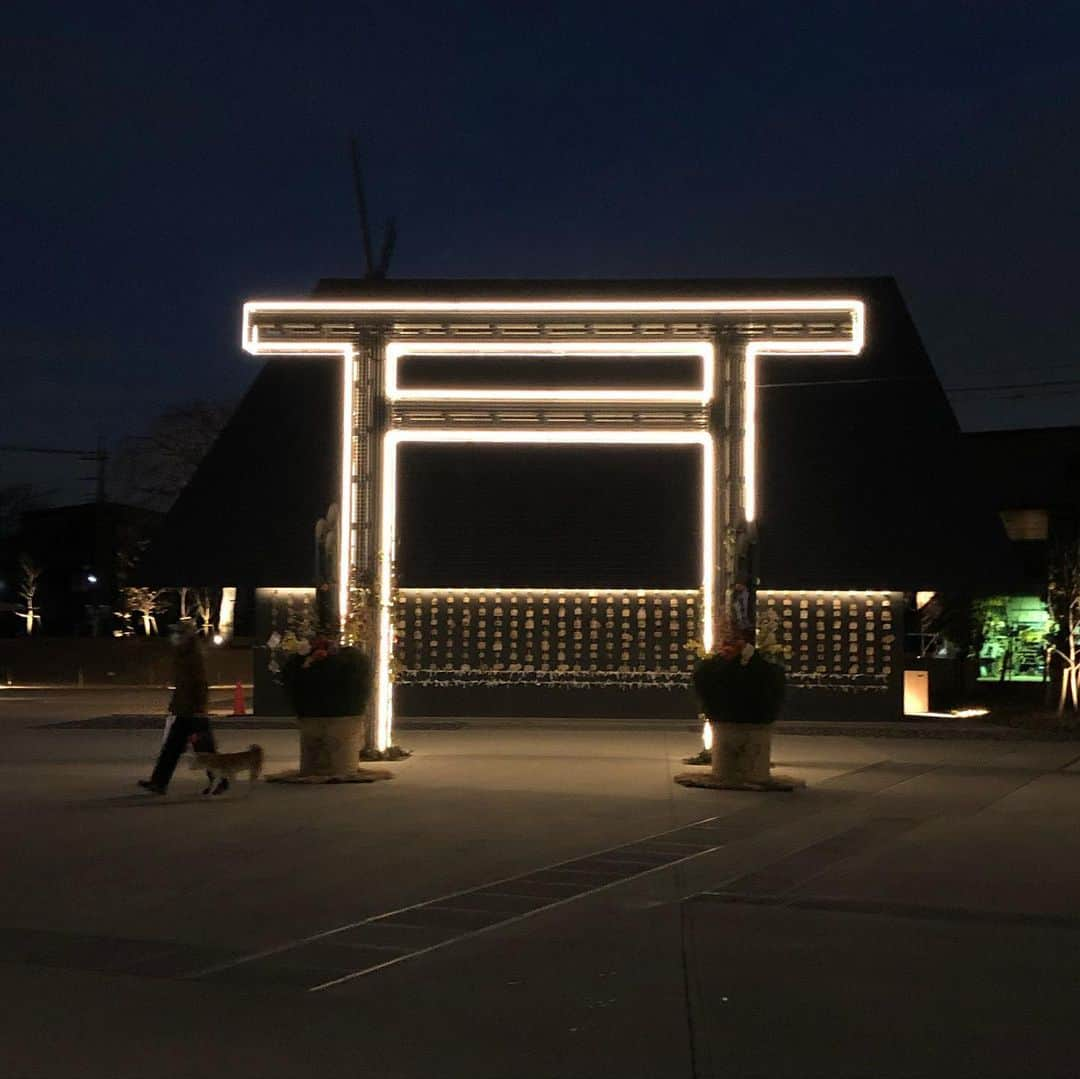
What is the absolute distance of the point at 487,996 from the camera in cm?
837

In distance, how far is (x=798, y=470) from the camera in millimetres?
33531

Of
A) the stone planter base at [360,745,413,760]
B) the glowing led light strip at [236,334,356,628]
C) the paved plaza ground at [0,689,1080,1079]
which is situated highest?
the glowing led light strip at [236,334,356,628]

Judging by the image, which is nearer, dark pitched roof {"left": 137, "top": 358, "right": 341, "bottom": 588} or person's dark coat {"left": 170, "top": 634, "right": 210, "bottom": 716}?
person's dark coat {"left": 170, "top": 634, "right": 210, "bottom": 716}

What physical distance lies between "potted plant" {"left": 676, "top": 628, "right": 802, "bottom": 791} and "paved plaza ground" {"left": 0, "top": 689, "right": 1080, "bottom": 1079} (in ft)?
1.71

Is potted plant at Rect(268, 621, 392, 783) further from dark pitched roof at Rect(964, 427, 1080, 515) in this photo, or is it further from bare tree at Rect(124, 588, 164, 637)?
bare tree at Rect(124, 588, 164, 637)

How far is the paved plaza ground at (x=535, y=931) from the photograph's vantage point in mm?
7418

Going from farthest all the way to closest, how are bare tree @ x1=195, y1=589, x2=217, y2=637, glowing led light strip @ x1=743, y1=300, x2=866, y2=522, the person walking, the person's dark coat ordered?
bare tree @ x1=195, y1=589, x2=217, y2=637
glowing led light strip @ x1=743, y1=300, x2=866, y2=522
the person's dark coat
the person walking

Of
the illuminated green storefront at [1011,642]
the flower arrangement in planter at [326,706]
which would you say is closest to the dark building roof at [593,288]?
the illuminated green storefront at [1011,642]

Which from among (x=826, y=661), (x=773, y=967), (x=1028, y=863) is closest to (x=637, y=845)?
(x=1028, y=863)

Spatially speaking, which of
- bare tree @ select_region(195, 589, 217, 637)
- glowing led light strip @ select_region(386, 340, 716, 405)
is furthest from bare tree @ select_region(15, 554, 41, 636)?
glowing led light strip @ select_region(386, 340, 716, 405)

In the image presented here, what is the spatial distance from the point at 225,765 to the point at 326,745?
1984 millimetres

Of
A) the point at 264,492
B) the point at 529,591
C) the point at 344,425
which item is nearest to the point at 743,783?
the point at 344,425

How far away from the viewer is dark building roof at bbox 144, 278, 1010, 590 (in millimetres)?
31953

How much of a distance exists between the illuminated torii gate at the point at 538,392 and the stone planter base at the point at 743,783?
100 inches
